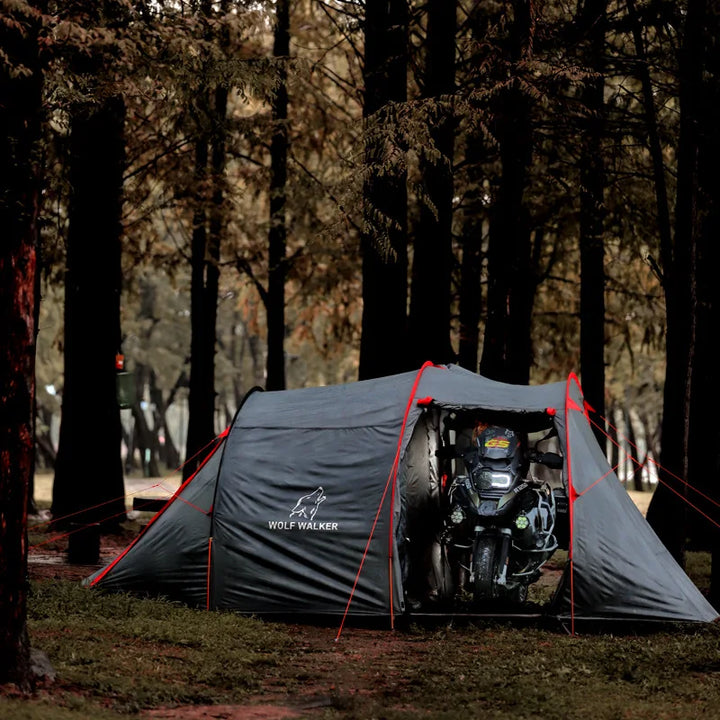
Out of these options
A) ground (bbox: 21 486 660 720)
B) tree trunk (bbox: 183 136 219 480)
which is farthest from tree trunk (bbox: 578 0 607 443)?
tree trunk (bbox: 183 136 219 480)

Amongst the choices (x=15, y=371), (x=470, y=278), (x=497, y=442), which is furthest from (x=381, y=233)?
(x=470, y=278)

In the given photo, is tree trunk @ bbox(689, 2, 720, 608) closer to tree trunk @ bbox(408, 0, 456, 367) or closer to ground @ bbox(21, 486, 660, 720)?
tree trunk @ bbox(408, 0, 456, 367)

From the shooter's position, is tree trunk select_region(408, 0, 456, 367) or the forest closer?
the forest

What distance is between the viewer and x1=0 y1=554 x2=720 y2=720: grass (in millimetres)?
6688

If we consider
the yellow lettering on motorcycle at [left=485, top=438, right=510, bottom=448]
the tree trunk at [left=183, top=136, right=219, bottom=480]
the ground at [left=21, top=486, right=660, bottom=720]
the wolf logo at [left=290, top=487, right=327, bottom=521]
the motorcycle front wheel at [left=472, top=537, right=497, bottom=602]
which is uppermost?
the tree trunk at [left=183, top=136, right=219, bottom=480]

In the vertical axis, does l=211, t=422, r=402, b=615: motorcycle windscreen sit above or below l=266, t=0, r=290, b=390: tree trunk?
below

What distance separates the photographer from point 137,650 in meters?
7.82

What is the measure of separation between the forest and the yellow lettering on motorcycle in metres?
2.07

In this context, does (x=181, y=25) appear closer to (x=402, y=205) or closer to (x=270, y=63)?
(x=270, y=63)

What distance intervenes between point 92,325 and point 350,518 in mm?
6703

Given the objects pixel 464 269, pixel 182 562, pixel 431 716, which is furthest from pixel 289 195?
pixel 431 716

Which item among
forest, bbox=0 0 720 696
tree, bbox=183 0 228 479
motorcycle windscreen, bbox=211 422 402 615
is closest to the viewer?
forest, bbox=0 0 720 696

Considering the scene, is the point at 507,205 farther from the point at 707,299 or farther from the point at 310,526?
the point at 310,526

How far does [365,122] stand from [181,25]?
8.43 ft
